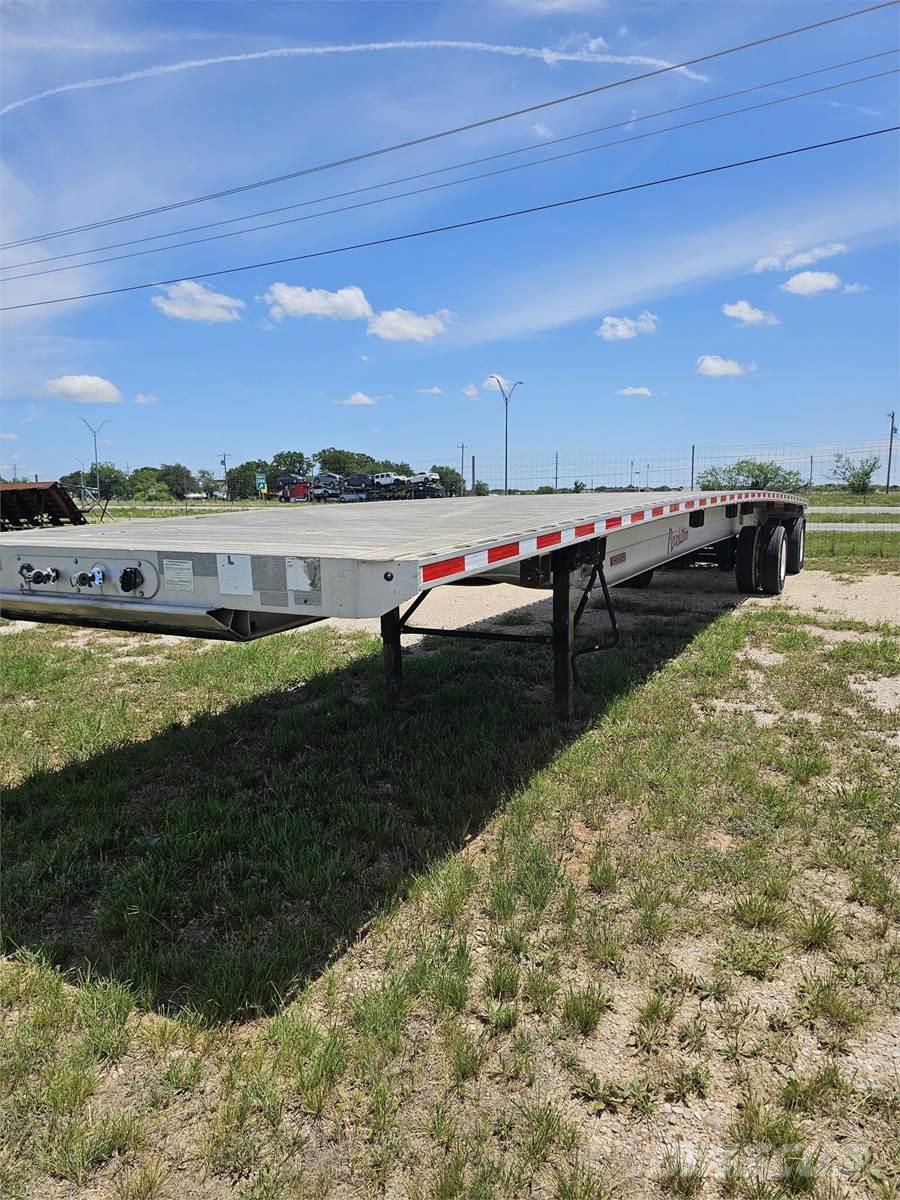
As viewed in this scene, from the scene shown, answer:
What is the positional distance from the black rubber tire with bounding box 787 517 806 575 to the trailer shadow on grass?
600cm

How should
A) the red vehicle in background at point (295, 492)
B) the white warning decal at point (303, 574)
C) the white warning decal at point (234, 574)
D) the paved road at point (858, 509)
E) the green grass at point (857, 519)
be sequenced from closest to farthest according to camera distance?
the white warning decal at point (303, 574) → the white warning decal at point (234, 574) → the green grass at point (857, 519) → the paved road at point (858, 509) → the red vehicle in background at point (295, 492)

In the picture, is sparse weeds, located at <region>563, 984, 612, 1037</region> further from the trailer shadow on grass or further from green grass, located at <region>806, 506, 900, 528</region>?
green grass, located at <region>806, 506, 900, 528</region>

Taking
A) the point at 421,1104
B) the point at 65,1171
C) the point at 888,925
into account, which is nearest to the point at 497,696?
the point at 888,925

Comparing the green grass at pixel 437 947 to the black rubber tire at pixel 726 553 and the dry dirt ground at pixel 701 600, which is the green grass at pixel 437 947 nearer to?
the dry dirt ground at pixel 701 600

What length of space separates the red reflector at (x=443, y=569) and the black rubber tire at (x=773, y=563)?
7.18 meters

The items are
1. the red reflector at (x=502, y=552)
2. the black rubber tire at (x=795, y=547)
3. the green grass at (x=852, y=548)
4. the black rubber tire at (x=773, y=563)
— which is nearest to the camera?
the red reflector at (x=502, y=552)

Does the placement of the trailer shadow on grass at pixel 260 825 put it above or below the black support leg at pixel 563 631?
below

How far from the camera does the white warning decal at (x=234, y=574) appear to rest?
8.02ft

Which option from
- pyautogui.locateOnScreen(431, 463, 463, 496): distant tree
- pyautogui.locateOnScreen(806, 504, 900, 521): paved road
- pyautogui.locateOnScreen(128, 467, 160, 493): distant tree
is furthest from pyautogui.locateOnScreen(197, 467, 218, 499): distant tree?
pyautogui.locateOnScreen(806, 504, 900, 521): paved road

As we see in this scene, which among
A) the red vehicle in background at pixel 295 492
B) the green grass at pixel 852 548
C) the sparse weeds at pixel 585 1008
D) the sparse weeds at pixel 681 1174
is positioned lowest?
the sparse weeds at pixel 681 1174

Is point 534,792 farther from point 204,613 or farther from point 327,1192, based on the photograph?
point 327,1192

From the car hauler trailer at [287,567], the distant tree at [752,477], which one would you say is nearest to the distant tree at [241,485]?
the distant tree at [752,477]

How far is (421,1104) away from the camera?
1916 mm

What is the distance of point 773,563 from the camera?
891cm
